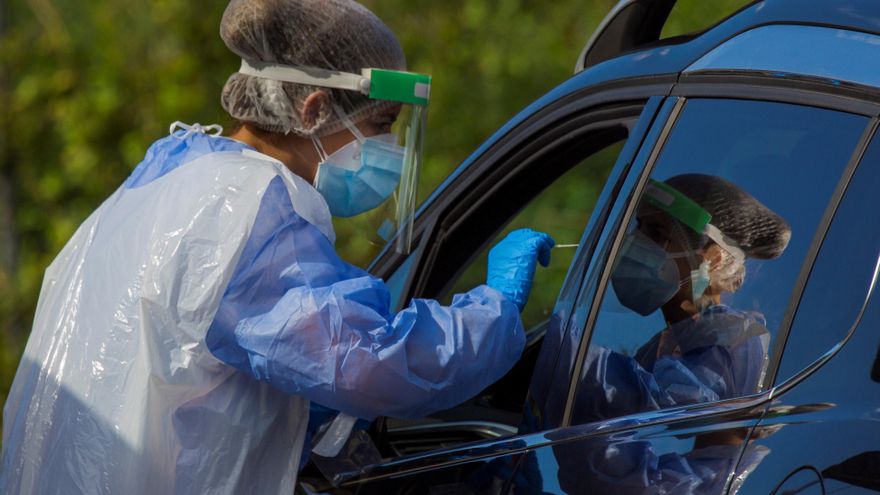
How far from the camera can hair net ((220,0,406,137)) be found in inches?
97.8

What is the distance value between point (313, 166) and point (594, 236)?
0.71m

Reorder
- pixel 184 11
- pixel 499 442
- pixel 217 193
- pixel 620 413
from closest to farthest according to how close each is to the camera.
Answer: pixel 620 413 → pixel 499 442 → pixel 217 193 → pixel 184 11

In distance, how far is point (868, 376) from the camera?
5.07 feet

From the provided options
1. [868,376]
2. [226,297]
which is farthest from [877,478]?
[226,297]

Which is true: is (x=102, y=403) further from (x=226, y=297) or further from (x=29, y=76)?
(x=29, y=76)

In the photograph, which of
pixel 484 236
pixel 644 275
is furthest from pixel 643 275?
pixel 484 236

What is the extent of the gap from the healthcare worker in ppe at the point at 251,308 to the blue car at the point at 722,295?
0.19 metres

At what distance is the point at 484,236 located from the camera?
9.45ft

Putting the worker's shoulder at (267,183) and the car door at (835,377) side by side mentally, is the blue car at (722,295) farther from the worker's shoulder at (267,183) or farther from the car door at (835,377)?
the worker's shoulder at (267,183)

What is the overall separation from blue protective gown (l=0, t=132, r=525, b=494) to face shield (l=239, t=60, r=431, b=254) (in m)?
0.22

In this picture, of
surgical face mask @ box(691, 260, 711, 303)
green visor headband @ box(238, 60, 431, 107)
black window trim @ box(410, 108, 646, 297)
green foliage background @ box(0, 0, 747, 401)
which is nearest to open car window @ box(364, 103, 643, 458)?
black window trim @ box(410, 108, 646, 297)

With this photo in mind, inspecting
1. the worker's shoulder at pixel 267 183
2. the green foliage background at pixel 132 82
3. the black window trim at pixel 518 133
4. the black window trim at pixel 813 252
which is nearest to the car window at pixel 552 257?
the black window trim at pixel 518 133

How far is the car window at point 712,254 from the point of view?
1723 mm

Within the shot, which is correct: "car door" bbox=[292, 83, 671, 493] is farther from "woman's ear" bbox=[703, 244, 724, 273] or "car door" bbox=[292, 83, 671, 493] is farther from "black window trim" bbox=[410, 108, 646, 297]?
"woman's ear" bbox=[703, 244, 724, 273]
